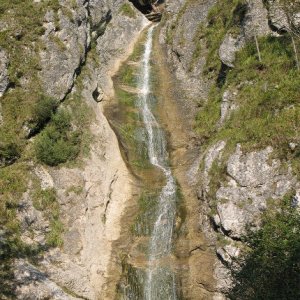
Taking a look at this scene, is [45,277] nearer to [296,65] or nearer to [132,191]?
[132,191]

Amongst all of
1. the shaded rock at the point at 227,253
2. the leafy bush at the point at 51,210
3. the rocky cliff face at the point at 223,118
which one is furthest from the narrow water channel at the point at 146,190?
the leafy bush at the point at 51,210

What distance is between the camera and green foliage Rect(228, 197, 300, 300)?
11727 millimetres

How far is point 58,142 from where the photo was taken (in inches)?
973

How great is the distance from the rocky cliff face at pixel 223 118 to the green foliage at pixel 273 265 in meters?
2.27

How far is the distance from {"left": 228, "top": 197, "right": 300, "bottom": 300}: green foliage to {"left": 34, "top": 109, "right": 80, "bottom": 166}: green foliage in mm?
13749

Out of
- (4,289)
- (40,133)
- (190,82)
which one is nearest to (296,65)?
(190,82)

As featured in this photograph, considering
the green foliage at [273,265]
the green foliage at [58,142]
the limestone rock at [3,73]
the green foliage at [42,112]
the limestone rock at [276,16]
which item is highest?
the limestone rock at [276,16]

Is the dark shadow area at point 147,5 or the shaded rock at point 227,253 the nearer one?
the shaded rock at point 227,253

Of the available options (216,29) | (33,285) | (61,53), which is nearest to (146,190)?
(33,285)

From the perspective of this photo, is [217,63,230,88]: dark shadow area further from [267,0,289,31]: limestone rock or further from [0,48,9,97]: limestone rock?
[0,48,9,97]: limestone rock

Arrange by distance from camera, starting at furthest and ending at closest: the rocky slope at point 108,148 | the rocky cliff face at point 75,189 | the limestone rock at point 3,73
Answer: the limestone rock at point 3,73 < the rocky slope at point 108,148 < the rocky cliff face at point 75,189

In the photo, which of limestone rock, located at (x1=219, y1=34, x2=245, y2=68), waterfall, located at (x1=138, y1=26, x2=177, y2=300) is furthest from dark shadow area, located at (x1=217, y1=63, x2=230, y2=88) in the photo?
waterfall, located at (x1=138, y1=26, x2=177, y2=300)

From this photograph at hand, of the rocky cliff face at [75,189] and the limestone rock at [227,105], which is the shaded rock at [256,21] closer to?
the limestone rock at [227,105]

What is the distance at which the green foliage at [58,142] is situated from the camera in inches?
938
